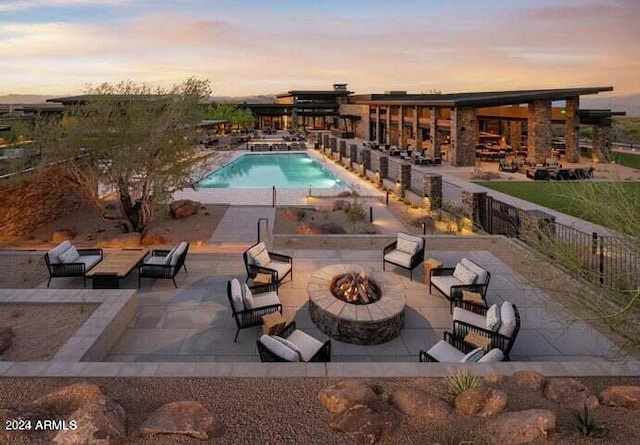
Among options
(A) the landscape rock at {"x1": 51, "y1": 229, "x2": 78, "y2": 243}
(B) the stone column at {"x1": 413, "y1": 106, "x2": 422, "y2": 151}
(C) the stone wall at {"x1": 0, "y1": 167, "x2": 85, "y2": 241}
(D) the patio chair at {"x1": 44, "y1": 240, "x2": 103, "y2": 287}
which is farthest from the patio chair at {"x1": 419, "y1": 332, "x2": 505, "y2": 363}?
(B) the stone column at {"x1": 413, "y1": 106, "x2": 422, "y2": 151}

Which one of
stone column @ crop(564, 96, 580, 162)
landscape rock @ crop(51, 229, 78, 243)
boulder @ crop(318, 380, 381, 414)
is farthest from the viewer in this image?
stone column @ crop(564, 96, 580, 162)

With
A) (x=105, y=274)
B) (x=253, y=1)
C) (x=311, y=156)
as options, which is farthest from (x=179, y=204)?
(x=311, y=156)

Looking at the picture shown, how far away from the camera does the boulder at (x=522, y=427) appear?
434 cm

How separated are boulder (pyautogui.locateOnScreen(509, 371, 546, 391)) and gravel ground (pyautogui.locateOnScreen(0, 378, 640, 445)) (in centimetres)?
9

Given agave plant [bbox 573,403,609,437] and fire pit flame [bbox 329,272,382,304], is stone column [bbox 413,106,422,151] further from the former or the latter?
agave plant [bbox 573,403,609,437]

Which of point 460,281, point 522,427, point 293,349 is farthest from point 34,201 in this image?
point 522,427

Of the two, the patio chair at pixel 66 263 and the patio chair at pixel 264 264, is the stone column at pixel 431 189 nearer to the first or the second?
the patio chair at pixel 264 264

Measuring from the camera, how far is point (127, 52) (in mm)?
44469

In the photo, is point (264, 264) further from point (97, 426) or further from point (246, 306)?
point (97, 426)

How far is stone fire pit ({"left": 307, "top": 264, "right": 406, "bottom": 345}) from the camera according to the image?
7418mm

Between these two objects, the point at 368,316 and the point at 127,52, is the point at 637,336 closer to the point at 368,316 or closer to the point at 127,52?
the point at 368,316

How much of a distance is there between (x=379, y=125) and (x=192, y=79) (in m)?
38.7

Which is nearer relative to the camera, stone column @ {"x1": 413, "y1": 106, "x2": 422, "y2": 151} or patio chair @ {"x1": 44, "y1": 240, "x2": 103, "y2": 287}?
patio chair @ {"x1": 44, "y1": 240, "x2": 103, "y2": 287}

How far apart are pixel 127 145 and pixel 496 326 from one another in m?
12.8
